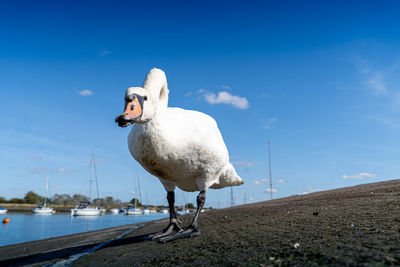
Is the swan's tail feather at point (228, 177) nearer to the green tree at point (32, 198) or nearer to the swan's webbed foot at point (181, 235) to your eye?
the swan's webbed foot at point (181, 235)

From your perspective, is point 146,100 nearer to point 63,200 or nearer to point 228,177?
point 228,177

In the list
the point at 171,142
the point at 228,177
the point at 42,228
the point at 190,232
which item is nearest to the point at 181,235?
the point at 190,232

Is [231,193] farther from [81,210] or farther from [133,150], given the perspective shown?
[133,150]

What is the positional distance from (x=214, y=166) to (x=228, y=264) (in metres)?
3.19

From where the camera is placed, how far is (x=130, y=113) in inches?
165

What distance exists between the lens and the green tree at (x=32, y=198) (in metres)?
123

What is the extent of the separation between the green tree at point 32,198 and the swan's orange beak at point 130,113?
5530 inches

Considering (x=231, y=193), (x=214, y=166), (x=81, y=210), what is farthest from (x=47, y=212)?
(x=214, y=166)

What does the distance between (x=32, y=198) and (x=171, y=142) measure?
142 meters

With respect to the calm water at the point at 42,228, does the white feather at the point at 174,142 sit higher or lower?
higher

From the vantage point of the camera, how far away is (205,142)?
5.87 meters

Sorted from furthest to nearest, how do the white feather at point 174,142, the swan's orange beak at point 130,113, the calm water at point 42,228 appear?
the calm water at point 42,228 < the white feather at point 174,142 < the swan's orange beak at point 130,113

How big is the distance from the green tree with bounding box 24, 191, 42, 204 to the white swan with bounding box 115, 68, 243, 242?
139m

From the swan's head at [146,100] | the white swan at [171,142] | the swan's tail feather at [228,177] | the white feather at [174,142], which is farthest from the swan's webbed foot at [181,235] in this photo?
the swan's head at [146,100]
